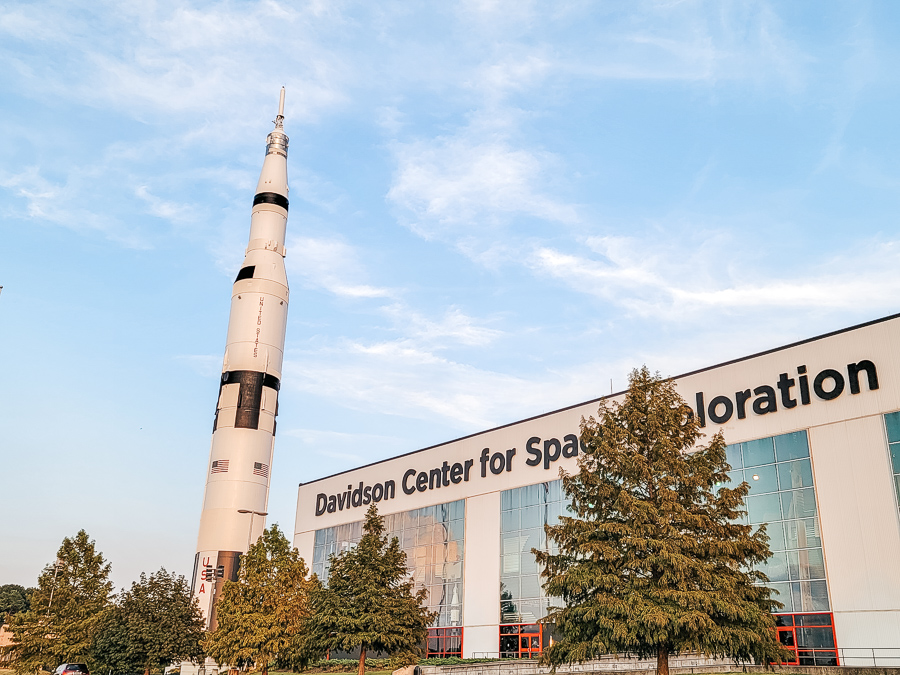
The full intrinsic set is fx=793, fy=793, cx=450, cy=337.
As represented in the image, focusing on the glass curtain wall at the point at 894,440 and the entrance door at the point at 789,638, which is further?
the entrance door at the point at 789,638

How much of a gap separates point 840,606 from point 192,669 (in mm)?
41776

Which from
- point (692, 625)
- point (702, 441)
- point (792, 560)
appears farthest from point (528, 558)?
point (692, 625)

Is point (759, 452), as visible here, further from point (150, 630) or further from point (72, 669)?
point (72, 669)

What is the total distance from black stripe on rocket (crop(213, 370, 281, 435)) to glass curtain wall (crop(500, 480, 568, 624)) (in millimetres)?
20638

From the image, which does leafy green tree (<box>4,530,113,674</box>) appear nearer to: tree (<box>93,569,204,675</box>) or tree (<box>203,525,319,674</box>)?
tree (<box>93,569,204,675</box>)

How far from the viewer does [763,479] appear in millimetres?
37938

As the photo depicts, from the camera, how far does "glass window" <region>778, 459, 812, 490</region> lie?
36438mm

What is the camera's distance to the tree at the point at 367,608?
116 ft

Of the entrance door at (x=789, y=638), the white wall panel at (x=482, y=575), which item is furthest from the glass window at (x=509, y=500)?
the entrance door at (x=789, y=638)

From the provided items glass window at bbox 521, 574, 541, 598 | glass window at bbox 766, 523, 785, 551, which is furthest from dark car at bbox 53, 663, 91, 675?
glass window at bbox 766, 523, 785, 551

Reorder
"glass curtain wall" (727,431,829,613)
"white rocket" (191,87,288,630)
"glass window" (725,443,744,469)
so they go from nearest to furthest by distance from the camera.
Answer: "glass curtain wall" (727,431,829,613) → "glass window" (725,443,744,469) → "white rocket" (191,87,288,630)

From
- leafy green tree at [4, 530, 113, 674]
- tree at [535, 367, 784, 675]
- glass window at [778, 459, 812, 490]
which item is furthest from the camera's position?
leafy green tree at [4, 530, 113, 674]

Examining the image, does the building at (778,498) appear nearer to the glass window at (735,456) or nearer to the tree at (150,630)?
the glass window at (735,456)

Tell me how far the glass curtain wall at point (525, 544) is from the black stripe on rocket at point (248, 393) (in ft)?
67.7
